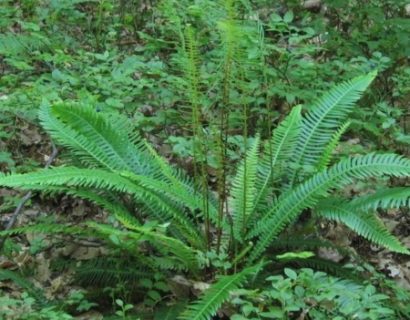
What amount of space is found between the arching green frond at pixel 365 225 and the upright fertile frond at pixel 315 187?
0.12 metres

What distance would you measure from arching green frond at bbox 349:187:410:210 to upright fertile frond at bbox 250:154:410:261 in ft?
0.32

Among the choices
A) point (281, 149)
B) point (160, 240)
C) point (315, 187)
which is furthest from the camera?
point (281, 149)

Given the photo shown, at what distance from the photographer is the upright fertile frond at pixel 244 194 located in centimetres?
358

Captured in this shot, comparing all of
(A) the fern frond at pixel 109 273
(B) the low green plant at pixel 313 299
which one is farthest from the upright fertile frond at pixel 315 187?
(A) the fern frond at pixel 109 273

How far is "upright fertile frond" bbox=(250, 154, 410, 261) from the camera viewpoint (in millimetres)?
3496

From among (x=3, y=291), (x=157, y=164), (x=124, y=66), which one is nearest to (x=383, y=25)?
(x=124, y=66)

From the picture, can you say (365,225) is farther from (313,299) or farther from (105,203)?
(105,203)

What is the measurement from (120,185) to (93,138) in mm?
496

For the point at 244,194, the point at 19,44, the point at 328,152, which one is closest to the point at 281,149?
the point at 328,152

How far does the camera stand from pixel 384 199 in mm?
3473

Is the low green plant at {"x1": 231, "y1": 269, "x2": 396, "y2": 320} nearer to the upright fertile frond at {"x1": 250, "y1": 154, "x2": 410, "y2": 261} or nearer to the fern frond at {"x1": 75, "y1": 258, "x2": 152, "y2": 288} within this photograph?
the upright fertile frond at {"x1": 250, "y1": 154, "x2": 410, "y2": 261}

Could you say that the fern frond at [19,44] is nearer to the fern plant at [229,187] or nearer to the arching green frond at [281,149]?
the fern plant at [229,187]

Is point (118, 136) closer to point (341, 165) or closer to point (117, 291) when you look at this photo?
point (117, 291)

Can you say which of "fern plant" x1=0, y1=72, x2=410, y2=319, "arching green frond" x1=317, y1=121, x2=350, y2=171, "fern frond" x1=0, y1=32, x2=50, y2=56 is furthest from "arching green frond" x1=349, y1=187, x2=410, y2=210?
"fern frond" x1=0, y1=32, x2=50, y2=56
